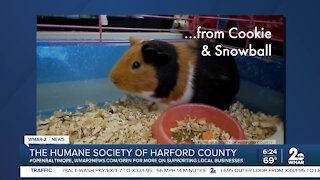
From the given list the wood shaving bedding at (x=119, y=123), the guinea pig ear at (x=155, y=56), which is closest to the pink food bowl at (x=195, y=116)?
the wood shaving bedding at (x=119, y=123)

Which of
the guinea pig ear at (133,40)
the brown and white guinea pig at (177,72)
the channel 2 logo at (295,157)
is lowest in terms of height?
the channel 2 logo at (295,157)

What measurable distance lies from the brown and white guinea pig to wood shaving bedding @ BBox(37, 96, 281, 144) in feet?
0.18

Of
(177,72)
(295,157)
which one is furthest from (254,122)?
(177,72)

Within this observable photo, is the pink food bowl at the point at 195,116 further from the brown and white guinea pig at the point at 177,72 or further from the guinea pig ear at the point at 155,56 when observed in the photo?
the guinea pig ear at the point at 155,56

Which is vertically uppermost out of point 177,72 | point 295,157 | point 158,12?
point 158,12

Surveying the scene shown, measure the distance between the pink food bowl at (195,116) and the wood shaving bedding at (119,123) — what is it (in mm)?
17

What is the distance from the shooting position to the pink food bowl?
47.6 inches

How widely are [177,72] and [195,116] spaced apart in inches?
5.6

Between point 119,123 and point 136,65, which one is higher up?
point 136,65

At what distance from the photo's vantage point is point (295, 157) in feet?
3.96

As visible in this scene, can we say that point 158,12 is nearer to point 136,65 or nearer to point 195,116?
point 136,65

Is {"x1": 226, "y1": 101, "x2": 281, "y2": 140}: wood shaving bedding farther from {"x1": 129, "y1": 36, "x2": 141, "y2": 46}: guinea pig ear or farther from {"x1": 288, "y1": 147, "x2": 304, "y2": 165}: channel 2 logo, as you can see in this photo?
{"x1": 129, "y1": 36, "x2": 141, "y2": 46}: guinea pig ear

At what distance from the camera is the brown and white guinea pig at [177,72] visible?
3.98 feet

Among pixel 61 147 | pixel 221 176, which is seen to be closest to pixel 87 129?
pixel 61 147
